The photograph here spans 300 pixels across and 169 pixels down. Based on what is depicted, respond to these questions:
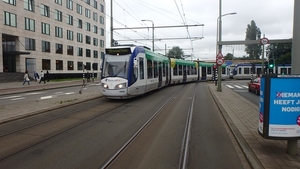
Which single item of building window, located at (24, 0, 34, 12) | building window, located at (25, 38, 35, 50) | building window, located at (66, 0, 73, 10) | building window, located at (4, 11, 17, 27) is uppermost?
building window, located at (66, 0, 73, 10)

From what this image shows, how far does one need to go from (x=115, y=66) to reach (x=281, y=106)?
9.84 m

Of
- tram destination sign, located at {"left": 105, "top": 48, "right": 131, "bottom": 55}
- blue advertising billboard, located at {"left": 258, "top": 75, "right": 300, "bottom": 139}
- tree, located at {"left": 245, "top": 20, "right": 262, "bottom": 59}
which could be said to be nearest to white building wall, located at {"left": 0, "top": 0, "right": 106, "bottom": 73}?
tram destination sign, located at {"left": 105, "top": 48, "right": 131, "bottom": 55}

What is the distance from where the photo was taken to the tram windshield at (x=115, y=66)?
13.5 m

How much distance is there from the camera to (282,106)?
514cm

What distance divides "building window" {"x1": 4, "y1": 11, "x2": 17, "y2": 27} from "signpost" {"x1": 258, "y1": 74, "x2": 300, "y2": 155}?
3782 centimetres

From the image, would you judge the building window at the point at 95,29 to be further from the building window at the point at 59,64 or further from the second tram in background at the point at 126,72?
the second tram in background at the point at 126,72

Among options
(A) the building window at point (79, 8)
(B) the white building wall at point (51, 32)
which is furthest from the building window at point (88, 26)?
(A) the building window at point (79, 8)

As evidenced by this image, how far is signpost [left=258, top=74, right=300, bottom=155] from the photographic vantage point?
511cm

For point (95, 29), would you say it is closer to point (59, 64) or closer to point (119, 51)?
point (59, 64)

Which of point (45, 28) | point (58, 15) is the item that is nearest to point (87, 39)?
point (58, 15)

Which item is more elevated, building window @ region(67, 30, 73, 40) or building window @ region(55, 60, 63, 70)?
building window @ region(67, 30, 73, 40)

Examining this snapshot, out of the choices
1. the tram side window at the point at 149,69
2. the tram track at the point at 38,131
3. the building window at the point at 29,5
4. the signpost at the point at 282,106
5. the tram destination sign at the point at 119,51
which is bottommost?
the tram track at the point at 38,131

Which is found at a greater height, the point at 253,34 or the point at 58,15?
the point at 253,34

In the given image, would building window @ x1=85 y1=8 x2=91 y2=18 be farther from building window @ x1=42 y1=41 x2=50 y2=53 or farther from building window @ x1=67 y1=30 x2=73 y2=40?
building window @ x1=42 y1=41 x2=50 y2=53
